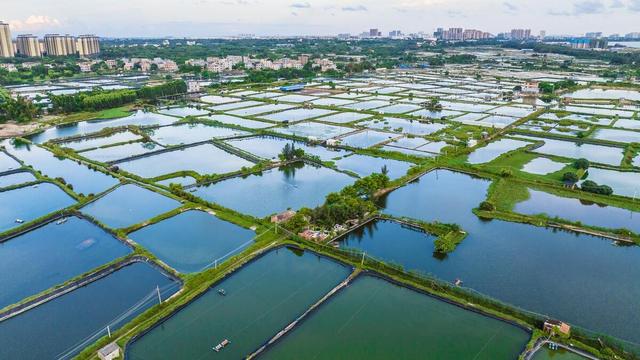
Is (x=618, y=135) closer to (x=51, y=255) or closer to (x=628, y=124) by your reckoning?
(x=628, y=124)

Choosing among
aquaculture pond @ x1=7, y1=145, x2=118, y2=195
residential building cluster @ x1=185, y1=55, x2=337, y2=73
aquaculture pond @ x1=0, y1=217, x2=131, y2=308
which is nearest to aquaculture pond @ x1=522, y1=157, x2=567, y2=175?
aquaculture pond @ x1=0, y1=217, x2=131, y2=308

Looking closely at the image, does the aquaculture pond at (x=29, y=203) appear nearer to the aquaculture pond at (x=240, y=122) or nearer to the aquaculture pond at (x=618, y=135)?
the aquaculture pond at (x=240, y=122)

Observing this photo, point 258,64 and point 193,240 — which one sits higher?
point 258,64

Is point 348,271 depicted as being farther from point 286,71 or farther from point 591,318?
point 286,71

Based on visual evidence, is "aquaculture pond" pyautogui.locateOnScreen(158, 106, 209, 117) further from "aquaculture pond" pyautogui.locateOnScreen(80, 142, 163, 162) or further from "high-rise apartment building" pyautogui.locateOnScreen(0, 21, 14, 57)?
"high-rise apartment building" pyautogui.locateOnScreen(0, 21, 14, 57)

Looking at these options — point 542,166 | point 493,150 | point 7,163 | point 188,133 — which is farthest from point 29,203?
point 542,166

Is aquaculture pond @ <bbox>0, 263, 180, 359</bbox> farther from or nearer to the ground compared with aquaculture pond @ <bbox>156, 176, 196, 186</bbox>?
nearer to the ground
